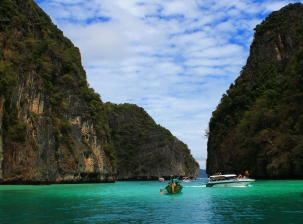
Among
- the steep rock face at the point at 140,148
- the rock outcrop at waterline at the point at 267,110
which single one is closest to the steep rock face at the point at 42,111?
the rock outcrop at waterline at the point at 267,110

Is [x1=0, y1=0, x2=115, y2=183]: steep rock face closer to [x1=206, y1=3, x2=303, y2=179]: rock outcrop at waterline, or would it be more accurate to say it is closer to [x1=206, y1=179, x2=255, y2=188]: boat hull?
[x1=206, y1=179, x2=255, y2=188]: boat hull

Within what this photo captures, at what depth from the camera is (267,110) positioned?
47875mm

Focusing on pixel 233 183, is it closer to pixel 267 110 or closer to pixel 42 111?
pixel 267 110

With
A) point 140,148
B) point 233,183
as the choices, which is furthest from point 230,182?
point 140,148

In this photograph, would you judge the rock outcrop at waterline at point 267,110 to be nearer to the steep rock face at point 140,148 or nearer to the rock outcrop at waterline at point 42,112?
the rock outcrop at waterline at point 42,112

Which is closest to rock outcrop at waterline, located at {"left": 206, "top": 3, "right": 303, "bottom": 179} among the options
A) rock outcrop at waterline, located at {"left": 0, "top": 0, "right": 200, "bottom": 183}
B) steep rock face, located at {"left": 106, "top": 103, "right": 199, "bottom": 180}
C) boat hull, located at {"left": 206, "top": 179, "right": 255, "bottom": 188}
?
boat hull, located at {"left": 206, "top": 179, "right": 255, "bottom": 188}

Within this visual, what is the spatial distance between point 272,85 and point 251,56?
14.3 meters

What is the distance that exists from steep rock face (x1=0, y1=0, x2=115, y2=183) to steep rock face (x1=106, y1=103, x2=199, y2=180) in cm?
3862

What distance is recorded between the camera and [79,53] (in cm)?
7056

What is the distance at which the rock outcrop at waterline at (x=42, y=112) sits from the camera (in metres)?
34.5

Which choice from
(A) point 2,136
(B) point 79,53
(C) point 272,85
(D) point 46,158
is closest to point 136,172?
(B) point 79,53

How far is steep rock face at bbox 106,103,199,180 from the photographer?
335ft

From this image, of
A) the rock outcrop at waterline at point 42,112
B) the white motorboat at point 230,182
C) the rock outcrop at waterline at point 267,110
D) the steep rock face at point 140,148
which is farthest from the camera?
the steep rock face at point 140,148

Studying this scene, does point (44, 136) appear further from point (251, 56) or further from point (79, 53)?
point (251, 56)
